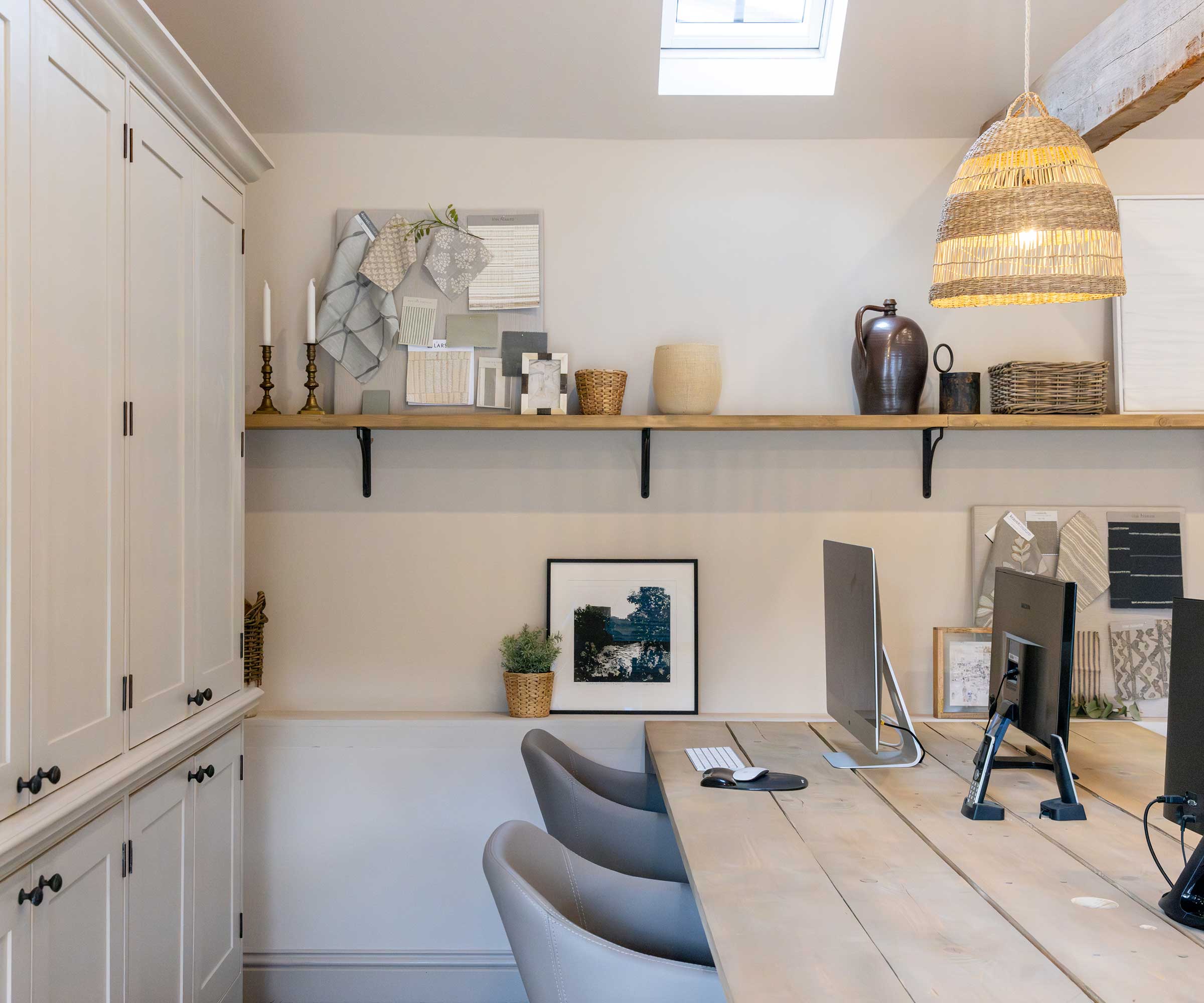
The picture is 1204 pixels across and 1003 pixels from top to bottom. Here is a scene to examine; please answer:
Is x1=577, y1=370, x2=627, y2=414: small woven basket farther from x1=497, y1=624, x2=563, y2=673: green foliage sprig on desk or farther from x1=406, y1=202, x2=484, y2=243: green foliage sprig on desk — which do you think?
x1=497, y1=624, x2=563, y2=673: green foliage sprig on desk

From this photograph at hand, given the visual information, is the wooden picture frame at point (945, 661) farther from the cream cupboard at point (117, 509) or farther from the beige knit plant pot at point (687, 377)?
the cream cupboard at point (117, 509)

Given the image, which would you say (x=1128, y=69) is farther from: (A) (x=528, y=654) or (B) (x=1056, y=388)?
(A) (x=528, y=654)

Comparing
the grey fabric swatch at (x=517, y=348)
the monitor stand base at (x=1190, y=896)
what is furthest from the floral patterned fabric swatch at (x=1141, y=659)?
the grey fabric swatch at (x=517, y=348)

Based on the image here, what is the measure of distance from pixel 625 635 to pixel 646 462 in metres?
0.54

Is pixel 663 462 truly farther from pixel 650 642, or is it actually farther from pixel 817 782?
pixel 817 782

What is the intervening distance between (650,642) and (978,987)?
1.72 metres

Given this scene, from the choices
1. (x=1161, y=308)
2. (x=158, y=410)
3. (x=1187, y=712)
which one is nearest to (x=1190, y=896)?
(x=1187, y=712)

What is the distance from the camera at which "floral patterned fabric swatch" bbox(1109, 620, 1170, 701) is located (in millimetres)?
2791

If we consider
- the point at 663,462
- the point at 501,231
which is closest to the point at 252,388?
the point at 501,231

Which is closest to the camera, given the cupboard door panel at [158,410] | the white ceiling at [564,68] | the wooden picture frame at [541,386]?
the cupboard door panel at [158,410]

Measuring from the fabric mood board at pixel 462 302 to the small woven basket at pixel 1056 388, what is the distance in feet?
4.67

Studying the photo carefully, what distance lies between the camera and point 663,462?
283 cm

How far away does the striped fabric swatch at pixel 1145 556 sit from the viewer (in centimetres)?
282

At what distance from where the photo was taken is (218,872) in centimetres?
220
